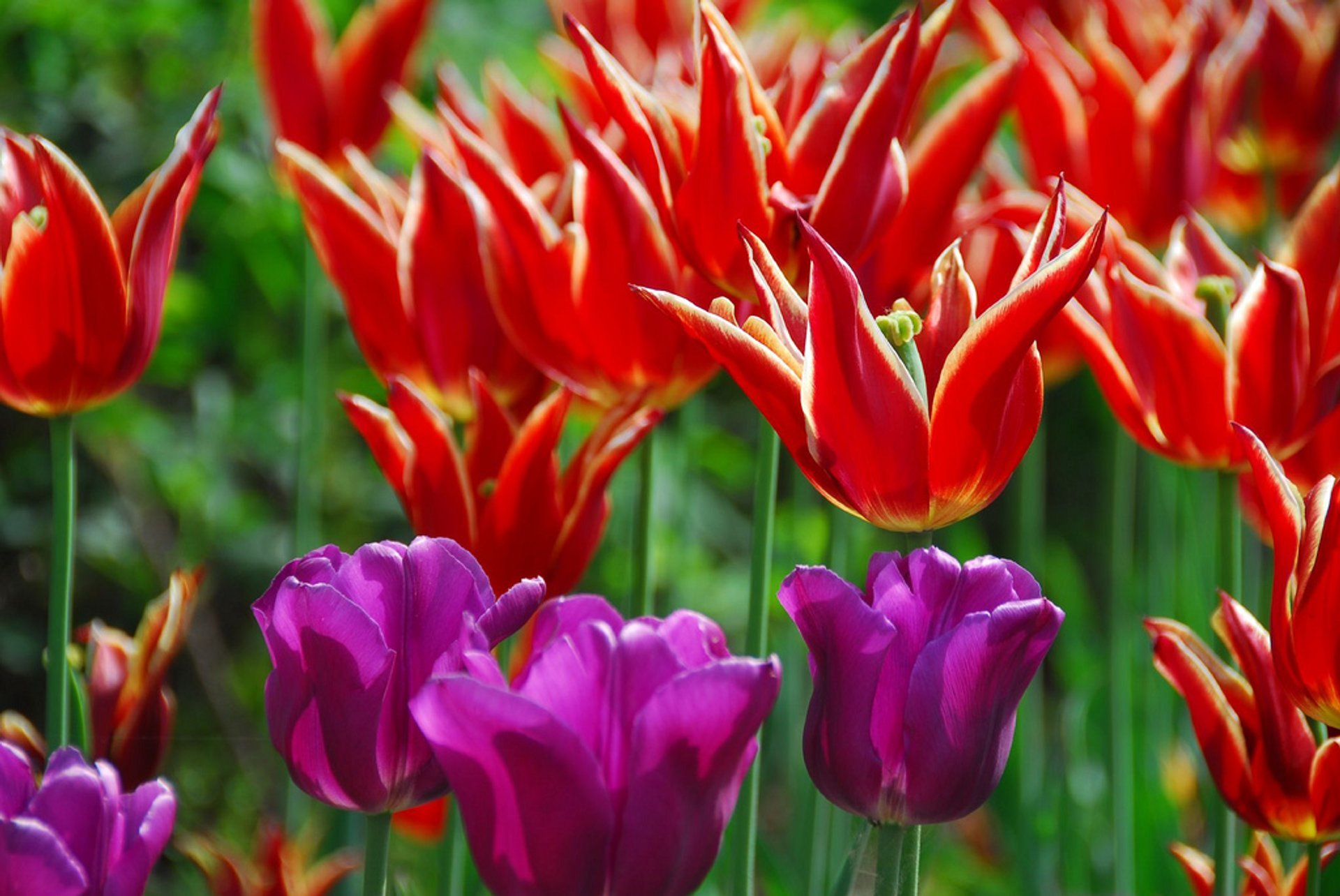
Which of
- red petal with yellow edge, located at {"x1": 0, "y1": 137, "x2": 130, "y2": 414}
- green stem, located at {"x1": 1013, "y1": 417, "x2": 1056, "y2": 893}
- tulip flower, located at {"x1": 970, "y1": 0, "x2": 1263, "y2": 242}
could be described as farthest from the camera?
green stem, located at {"x1": 1013, "y1": 417, "x2": 1056, "y2": 893}

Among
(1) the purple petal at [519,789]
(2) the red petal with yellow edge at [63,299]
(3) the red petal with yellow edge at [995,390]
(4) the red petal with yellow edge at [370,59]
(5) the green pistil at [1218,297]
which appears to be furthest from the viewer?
(4) the red petal with yellow edge at [370,59]

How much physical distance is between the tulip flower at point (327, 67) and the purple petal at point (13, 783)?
0.65 metres

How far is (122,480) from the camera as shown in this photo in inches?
73.2

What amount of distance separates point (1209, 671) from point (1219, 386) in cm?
15

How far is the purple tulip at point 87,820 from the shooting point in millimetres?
409

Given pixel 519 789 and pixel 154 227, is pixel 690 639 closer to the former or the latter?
pixel 519 789

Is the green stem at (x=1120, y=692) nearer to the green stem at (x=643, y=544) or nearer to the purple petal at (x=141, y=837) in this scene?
the green stem at (x=643, y=544)

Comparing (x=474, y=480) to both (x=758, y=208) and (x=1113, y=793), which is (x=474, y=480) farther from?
(x=1113, y=793)

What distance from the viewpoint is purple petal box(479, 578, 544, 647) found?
1.45 ft

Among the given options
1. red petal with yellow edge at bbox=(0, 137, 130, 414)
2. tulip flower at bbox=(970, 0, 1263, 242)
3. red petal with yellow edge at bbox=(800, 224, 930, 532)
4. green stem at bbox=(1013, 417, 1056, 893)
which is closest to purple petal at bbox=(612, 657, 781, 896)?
red petal with yellow edge at bbox=(800, 224, 930, 532)

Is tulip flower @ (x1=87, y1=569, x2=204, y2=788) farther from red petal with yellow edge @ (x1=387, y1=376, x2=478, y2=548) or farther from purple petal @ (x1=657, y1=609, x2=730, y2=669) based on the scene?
purple petal @ (x1=657, y1=609, x2=730, y2=669)

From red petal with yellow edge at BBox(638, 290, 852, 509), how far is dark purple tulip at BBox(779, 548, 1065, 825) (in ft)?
0.23

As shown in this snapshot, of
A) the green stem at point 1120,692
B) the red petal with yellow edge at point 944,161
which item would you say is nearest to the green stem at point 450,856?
the red petal with yellow edge at point 944,161

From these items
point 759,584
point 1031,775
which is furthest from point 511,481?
point 1031,775
